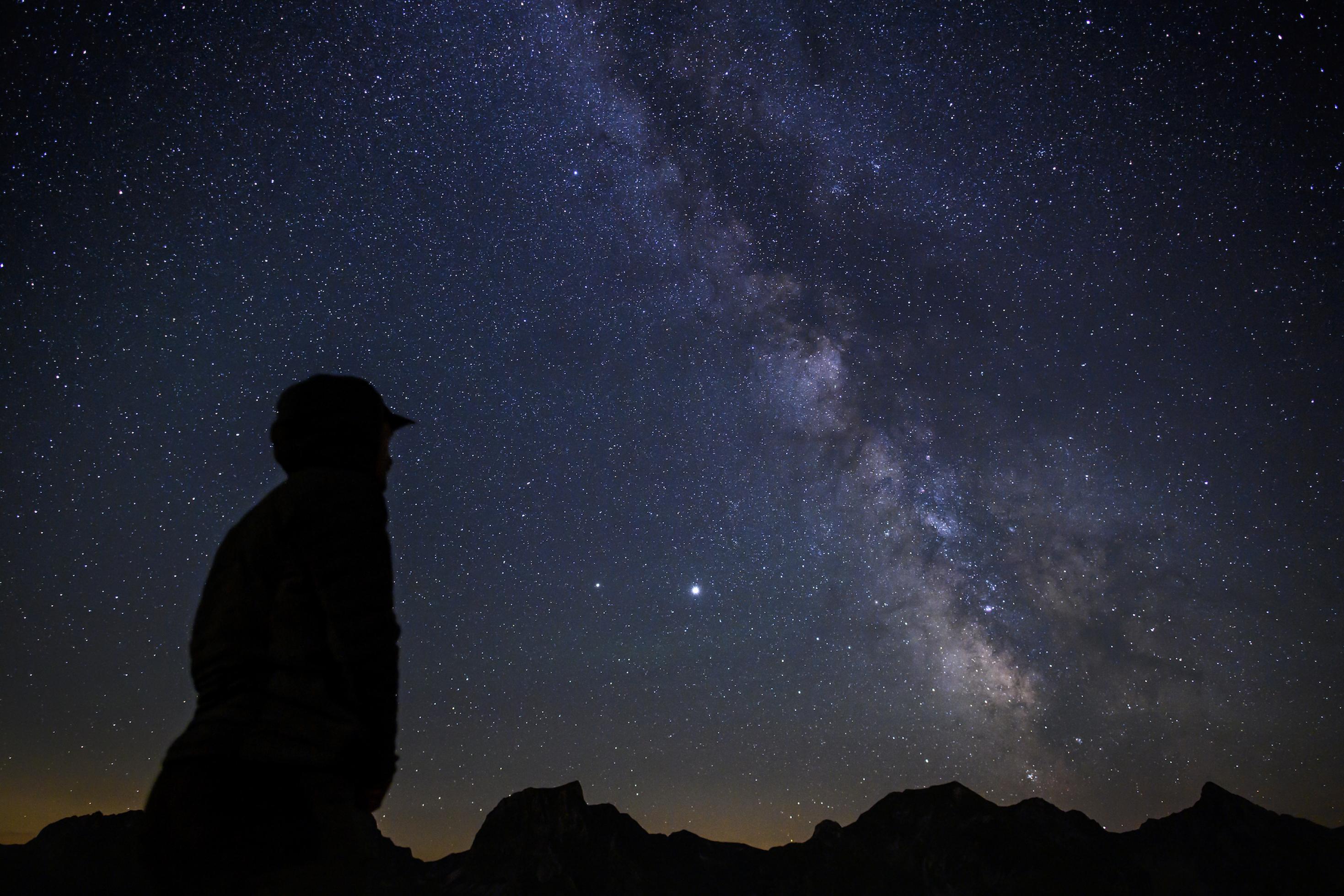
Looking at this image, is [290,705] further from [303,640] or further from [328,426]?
[328,426]

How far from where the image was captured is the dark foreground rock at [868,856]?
96.9 meters

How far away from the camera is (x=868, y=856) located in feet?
368

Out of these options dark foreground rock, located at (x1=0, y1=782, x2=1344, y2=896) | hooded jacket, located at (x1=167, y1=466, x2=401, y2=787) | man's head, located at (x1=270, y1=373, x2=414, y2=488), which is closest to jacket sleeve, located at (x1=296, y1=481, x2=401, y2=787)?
hooded jacket, located at (x1=167, y1=466, x2=401, y2=787)

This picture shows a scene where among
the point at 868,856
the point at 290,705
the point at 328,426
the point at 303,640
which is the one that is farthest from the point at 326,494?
the point at 868,856

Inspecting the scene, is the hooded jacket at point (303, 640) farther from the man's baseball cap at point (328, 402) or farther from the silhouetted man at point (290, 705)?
the man's baseball cap at point (328, 402)

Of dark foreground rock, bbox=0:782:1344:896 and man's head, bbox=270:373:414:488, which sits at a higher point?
man's head, bbox=270:373:414:488

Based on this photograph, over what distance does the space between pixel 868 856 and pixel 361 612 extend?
134 metres

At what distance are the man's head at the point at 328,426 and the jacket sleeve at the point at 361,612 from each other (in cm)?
20

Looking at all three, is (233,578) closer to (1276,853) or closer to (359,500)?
(359,500)

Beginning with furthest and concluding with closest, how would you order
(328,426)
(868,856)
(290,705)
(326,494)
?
(868,856) < (328,426) < (326,494) < (290,705)

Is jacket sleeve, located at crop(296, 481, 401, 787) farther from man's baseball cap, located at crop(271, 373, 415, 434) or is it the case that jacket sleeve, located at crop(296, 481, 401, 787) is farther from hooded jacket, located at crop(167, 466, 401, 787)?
man's baseball cap, located at crop(271, 373, 415, 434)

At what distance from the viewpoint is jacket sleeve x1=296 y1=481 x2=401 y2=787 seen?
1658 millimetres

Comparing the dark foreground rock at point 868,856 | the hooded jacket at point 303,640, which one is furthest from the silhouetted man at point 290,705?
the dark foreground rock at point 868,856

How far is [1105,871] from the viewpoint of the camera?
107438mm
